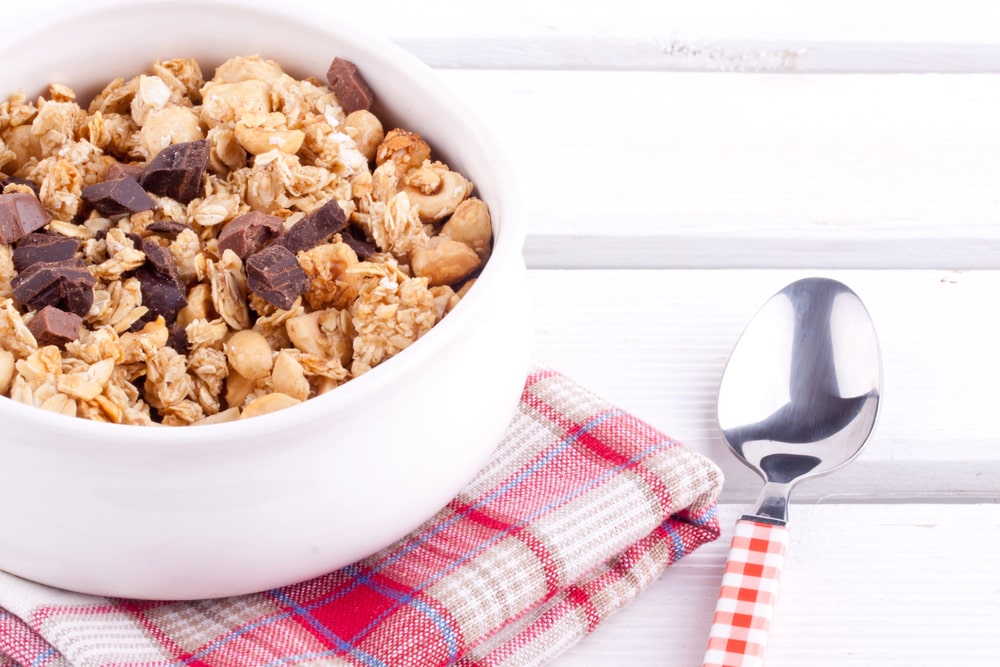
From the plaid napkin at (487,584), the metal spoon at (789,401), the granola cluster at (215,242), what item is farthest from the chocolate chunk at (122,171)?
the metal spoon at (789,401)

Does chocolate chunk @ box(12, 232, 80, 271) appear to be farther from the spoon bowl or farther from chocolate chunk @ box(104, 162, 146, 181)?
the spoon bowl

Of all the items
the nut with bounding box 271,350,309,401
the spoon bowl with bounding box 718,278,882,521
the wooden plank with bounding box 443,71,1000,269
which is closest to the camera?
the nut with bounding box 271,350,309,401

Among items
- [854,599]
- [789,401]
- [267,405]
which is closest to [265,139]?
[267,405]

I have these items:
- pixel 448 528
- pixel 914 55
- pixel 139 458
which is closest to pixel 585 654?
pixel 448 528

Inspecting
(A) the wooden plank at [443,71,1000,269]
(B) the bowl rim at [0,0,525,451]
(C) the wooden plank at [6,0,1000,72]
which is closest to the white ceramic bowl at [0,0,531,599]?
(B) the bowl rim at [0,0,525,451]

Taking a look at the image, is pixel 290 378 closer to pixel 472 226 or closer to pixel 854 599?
pixel 472 226

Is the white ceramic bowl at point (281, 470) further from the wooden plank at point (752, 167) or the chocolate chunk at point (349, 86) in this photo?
the wooden plank at point (752, 167)

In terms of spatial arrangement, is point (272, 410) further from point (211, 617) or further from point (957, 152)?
point (957, 152)
